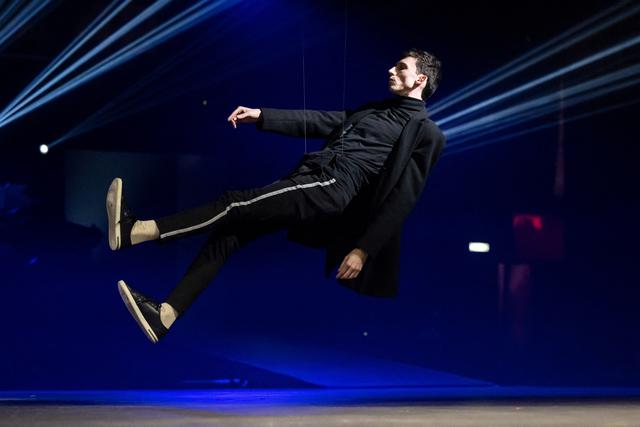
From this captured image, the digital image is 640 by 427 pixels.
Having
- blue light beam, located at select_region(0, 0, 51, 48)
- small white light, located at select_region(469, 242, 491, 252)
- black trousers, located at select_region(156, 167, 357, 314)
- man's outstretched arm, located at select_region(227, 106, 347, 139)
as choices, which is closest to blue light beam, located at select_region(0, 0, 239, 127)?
blue light beam, located at select_region(0, 0, 51, 48)

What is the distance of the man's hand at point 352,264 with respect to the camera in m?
3.47

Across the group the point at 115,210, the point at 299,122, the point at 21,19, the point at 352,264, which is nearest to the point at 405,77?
the point at 299,122

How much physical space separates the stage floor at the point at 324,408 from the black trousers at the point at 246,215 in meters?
0.50

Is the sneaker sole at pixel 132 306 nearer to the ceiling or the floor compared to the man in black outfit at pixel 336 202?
nearer to the floor

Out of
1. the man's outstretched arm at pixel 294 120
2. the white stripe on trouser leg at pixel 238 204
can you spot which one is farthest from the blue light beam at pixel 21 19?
the white stripe on trouser leg at pixel 238 204

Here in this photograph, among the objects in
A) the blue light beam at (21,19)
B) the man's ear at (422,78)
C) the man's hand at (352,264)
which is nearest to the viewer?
Answer: the man's hand at (352,264)

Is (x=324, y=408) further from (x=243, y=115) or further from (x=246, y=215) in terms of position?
(x=243, y=115)

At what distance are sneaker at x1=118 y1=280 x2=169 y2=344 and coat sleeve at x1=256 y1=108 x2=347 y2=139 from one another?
759mm

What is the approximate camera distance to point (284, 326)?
4.77 meters

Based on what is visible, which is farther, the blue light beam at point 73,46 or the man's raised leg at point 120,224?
the blue light beam at point 73,46

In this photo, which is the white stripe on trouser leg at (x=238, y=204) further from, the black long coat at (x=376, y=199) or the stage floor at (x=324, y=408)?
the stage floor at (x=324, y=408)

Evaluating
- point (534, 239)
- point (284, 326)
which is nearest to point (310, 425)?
point (284, 326)

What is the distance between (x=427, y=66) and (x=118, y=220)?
1.24 m

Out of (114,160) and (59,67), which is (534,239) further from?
(59,67)
